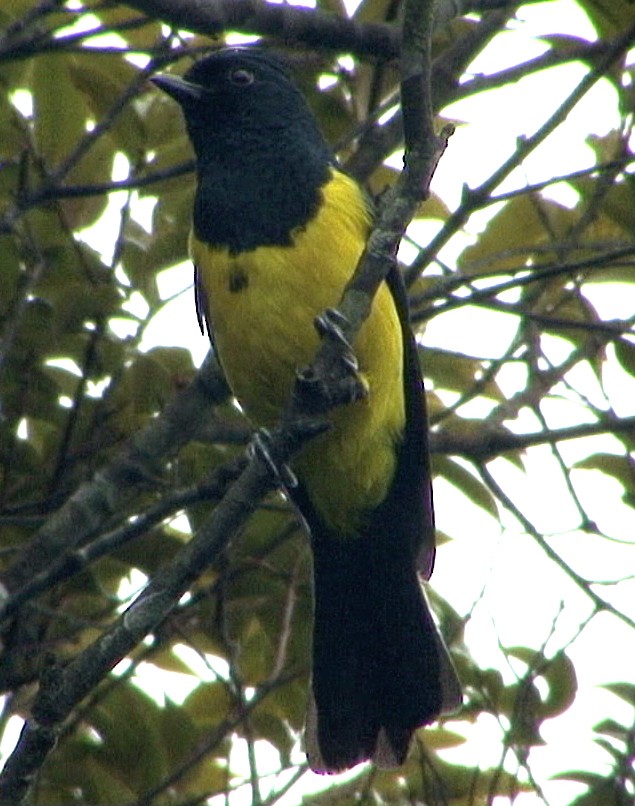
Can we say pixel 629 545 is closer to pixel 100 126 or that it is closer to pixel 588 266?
pixel 588 266

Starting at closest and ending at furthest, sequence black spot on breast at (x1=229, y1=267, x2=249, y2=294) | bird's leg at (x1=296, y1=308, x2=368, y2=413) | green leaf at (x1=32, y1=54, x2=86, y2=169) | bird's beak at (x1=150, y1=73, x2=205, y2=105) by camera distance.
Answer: bird's leg at (x1=296, y1=308, x2=368, y2=413) → green leaf at (x1=32, y1=54, x2=86, y2=169) → black spot on breast at (x1=229, y1=267, x2=249, y2=294) → bird's beak at (x1=150, y1=73, x2=205, y2=105)

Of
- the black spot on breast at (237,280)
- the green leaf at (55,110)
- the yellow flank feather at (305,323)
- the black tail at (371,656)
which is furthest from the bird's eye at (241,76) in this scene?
the black tail at (371,656)

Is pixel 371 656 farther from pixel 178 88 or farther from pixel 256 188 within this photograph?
pixel 178 88

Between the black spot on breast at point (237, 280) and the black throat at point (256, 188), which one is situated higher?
the black throat at point (256, 188)

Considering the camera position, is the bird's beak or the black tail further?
the bird's beak

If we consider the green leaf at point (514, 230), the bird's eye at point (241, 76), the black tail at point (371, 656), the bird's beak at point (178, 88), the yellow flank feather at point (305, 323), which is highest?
the bird's eye at point (241, 76)

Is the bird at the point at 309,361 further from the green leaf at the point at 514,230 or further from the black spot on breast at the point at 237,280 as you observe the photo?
the green leaf at the point at 514,230

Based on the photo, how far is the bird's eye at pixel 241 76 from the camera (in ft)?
15.0

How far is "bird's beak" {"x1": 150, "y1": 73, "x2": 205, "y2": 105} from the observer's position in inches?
165

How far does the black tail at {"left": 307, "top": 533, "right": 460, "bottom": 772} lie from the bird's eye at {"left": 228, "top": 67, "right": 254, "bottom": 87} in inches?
57.5

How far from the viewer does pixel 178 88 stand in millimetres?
4258

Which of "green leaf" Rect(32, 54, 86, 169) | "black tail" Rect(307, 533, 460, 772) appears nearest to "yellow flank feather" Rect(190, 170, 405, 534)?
"black tail" Rect(307, 533, 460, 772)

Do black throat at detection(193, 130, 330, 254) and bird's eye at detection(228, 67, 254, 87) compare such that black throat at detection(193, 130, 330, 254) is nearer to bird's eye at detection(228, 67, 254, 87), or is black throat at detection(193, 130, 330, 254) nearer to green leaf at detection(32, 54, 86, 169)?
bird's eye at detection(228, 67, 254, 87)

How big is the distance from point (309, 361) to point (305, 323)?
0.12 m
